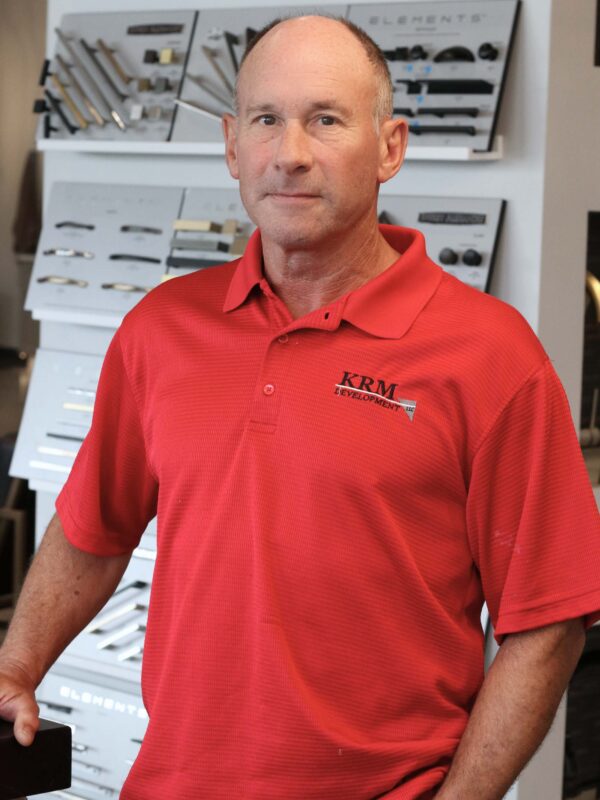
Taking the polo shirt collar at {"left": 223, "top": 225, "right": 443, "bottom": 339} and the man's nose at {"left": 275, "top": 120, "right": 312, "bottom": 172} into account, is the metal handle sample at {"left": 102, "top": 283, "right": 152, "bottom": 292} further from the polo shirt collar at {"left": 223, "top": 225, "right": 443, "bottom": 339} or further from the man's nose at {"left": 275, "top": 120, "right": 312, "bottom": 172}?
the man's nose at {"left": 275, "top": 120, "right": 312, "bottom": 172}

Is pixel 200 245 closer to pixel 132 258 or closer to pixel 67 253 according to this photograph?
pixel 132 258

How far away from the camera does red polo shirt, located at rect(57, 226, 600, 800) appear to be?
4.84 ft

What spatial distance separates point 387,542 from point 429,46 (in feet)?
4.88

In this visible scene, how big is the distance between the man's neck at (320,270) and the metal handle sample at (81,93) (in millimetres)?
1588

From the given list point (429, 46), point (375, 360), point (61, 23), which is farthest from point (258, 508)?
point (61, 23)

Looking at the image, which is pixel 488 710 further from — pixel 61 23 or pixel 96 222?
pixel 61 23

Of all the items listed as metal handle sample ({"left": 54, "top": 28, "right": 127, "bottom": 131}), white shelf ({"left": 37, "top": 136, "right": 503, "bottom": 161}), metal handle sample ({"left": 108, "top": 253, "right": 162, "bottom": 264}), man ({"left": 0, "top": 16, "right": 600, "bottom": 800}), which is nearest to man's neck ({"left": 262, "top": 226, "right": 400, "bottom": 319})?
man ({"left": 0, "top": 16, "right": 600, "bottom": 800})

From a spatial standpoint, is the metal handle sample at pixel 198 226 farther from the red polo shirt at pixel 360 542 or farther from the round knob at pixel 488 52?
the red polo shirt at pixel 360 542

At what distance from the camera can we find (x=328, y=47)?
1.53m

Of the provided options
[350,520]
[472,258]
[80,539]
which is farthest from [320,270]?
[472,258]

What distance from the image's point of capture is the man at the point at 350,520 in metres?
1.48

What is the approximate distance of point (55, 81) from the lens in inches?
125

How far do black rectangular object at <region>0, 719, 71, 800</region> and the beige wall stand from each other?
340 centimetres

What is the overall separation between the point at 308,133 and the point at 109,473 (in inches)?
22.2
